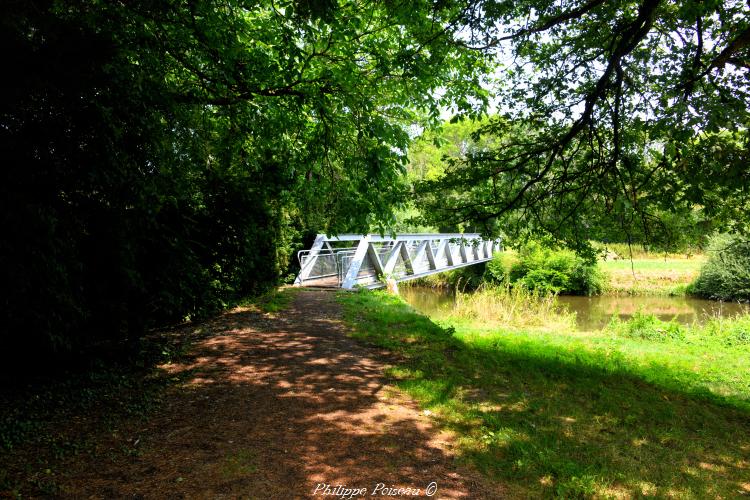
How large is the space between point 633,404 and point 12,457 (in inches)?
215

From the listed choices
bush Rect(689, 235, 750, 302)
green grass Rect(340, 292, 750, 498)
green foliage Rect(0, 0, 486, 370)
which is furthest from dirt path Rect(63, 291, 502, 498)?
bush Rect(689, 235, 750, 302)

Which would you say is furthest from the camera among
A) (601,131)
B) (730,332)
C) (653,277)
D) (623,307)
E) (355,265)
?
(653,277)

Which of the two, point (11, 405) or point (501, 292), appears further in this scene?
point (501, 292)

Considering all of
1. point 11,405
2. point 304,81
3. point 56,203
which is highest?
point 304,81

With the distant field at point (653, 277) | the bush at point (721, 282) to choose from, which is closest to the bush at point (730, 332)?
the bush at point (721, 282)

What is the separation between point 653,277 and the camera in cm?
2341

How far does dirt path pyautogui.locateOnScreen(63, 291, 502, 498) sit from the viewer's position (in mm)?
2672

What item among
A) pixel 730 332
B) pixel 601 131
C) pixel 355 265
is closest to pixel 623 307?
pixel 730 332

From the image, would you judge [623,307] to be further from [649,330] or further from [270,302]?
[270,302]

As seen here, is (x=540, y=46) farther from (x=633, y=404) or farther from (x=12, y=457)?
(x=12, y=457)

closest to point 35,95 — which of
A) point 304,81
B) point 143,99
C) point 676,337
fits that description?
point 143,99

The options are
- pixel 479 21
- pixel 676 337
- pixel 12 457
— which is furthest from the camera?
pixel 676 337

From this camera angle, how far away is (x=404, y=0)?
4.62m

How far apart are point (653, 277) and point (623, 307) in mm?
6690
